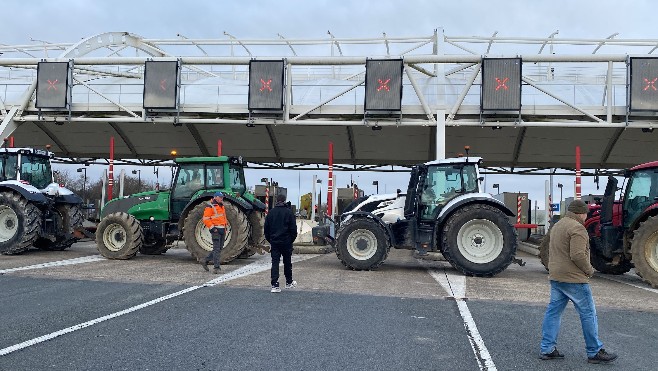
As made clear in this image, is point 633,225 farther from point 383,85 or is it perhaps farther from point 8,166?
point 8,166

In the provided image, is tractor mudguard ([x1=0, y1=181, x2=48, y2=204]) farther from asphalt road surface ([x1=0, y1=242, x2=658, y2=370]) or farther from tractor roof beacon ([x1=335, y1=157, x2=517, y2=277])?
tractor roof beacon ([x1=335, y1=157, x2=517, y2=277])

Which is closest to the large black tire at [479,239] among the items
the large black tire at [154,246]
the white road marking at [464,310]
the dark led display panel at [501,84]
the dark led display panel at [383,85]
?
the white road marking at [464,310]

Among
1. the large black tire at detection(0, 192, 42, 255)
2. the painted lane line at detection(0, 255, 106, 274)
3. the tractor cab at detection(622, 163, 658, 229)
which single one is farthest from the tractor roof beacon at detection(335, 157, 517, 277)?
the large black tire at detection(0, 192, 42, 255)

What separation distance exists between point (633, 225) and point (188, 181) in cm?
990

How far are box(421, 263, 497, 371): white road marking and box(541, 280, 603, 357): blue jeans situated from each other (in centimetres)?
59

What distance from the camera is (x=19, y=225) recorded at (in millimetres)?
13531

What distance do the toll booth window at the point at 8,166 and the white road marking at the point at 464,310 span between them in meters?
11.1

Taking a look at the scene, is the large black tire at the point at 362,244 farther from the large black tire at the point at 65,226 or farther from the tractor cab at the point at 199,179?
the large black tire at the point at 65,226

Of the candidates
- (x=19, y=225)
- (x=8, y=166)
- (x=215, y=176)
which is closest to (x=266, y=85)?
(x=215, y=176)

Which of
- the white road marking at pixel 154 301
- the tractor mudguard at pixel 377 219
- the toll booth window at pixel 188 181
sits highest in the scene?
the toll booth window at pixel 188 181

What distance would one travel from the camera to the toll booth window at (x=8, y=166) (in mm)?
14406

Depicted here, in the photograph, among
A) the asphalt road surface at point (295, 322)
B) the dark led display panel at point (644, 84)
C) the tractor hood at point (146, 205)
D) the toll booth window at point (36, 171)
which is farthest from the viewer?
the dark led display panel at point (644, 84)

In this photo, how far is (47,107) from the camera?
1925 cm

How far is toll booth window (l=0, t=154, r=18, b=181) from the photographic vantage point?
14.4 m
